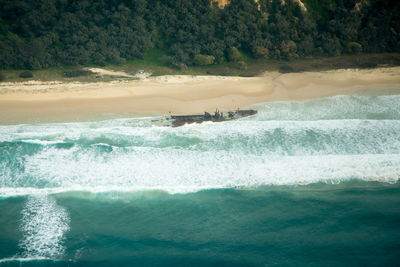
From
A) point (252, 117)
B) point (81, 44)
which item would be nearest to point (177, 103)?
point (252, 117)

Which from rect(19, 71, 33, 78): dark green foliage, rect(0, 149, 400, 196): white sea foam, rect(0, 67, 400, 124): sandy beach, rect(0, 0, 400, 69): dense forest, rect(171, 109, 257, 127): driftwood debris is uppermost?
rect(0, 0, 400, 69): dense forest

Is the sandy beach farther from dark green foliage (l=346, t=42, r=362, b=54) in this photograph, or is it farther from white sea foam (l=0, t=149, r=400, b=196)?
white sea foam (l=0, t=149, r=400, b=196)

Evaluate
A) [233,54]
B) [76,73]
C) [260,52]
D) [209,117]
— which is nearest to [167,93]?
[209,117]

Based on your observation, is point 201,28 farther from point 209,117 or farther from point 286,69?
point 209,117

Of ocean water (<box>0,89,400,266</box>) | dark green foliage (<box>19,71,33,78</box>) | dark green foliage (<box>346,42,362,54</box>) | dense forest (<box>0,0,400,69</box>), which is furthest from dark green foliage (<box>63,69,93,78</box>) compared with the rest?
dark green foliage (<box>346,42,362,54</box>)

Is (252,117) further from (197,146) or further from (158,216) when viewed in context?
(158,216)
